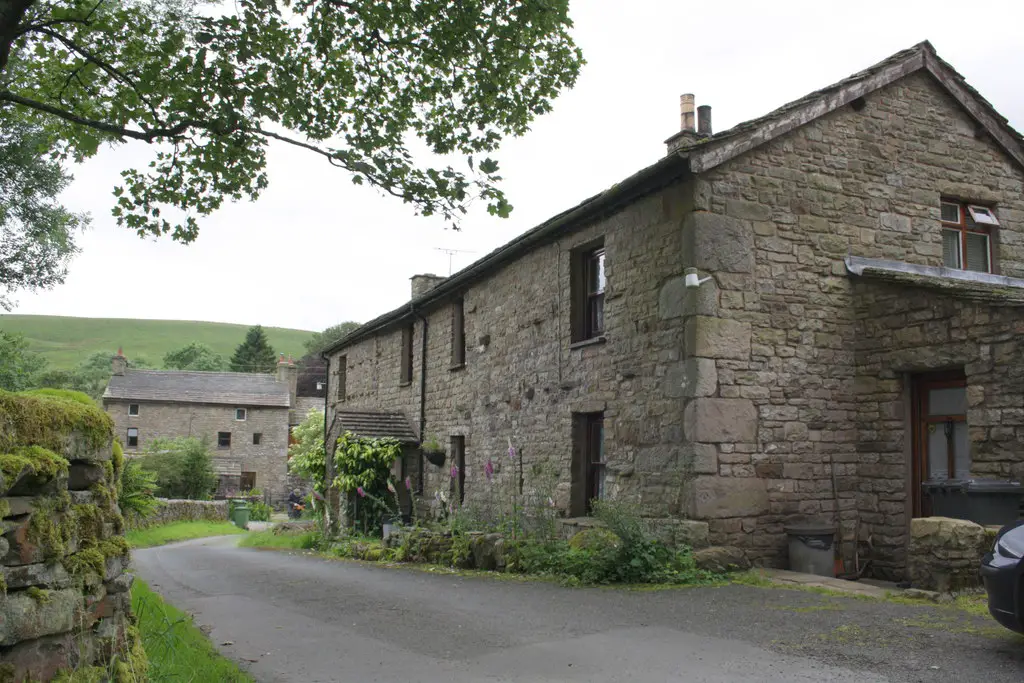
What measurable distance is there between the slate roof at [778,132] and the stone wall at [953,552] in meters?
4.99

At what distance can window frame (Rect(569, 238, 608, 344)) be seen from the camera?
13.3 metres

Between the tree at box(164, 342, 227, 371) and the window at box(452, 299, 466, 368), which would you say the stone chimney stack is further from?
the tree at box(164, 342, 227, 371)

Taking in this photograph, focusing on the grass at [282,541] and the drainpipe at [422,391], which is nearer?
the drainpipe at [422,391]

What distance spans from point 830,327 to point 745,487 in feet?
8.45

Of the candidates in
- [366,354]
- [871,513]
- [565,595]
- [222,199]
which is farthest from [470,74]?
[366,354]

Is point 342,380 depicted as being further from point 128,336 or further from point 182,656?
point 128,336

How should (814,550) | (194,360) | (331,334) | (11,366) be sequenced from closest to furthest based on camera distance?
(814,550), (11,366), (331,334), (194,360)

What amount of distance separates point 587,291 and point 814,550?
5375 mm

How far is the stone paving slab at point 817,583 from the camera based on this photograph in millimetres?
8719

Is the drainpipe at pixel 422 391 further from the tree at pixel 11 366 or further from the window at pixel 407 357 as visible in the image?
the tree at pixel 11 366

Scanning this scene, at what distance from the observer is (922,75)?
12.3 meters

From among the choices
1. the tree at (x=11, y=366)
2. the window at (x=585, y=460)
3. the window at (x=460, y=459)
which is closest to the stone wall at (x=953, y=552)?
the window at (x=585, y=460)

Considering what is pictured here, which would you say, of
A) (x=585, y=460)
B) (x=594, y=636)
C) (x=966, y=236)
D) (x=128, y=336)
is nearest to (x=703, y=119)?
(x=966, y=236)

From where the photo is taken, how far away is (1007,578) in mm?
5742
